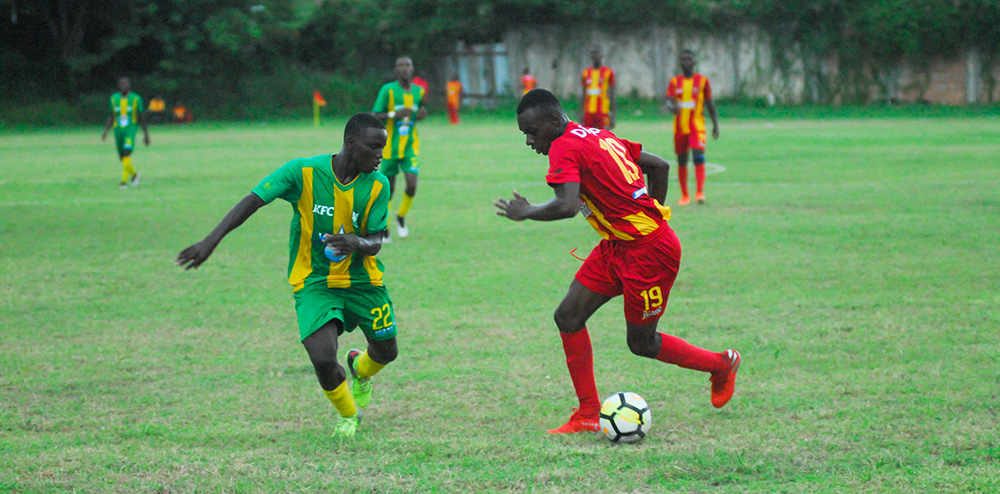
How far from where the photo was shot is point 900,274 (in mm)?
8859

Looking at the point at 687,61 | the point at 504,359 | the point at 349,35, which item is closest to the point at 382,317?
the point at 504,359

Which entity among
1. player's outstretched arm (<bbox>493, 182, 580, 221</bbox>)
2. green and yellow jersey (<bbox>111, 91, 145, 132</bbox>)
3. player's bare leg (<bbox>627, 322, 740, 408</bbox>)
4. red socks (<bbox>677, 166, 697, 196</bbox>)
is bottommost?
player's bare leg (<bbox>627, 322, 740, 408</bbox>)

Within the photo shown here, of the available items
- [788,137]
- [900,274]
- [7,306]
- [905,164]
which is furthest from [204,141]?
[900,274]

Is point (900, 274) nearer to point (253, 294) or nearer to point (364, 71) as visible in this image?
point (253, 294)

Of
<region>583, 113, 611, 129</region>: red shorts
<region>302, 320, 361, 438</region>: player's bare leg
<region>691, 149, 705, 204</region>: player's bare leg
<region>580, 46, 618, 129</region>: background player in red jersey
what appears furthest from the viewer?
<region>583, 113, 611, 129</region>: red shorts

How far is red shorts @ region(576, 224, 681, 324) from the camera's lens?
193 inches

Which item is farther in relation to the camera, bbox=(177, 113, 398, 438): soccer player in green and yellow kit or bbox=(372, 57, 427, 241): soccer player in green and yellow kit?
bbox=(372, 57, 427, 241): soccer player in green and yellow kit

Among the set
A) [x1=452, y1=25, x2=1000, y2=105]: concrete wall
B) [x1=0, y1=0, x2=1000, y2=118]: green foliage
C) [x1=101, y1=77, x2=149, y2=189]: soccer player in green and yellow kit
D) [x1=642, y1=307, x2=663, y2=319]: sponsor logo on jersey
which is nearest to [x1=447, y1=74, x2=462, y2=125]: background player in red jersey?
[x1=0, y1=0, x2=1000, y2=118]: green foliage

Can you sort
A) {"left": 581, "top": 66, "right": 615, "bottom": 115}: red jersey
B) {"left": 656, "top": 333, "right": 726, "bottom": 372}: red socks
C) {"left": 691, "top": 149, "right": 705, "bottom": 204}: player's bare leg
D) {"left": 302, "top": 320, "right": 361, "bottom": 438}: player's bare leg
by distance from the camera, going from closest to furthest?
{"left": 302, "top": 320, "right": 361, "bottom": 438}: player's bare leg, {"left": 656, "top": 333, "right": 726, "bottom": 372}: red socks, {"left": 691, "top": 149, "right": 705, "bottom": 204}: player's bare leg, {"left": 581, "top": 66, "right": 615, "bottom": 115}: red jersey

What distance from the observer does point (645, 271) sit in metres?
4.91

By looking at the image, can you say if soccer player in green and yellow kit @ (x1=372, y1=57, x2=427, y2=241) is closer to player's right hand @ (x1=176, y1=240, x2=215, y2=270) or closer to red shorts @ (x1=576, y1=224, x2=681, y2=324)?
red shorts @ (x1=576, y1=224, x2=681, y2=324)

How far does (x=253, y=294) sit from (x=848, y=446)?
5607 millimetres

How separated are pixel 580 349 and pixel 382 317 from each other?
1.07 meters

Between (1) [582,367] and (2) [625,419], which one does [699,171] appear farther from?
(2) [625,419]
